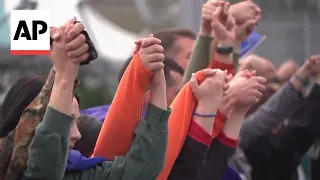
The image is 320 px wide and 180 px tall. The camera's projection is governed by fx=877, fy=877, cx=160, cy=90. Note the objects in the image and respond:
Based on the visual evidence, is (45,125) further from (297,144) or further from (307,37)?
(307,37)

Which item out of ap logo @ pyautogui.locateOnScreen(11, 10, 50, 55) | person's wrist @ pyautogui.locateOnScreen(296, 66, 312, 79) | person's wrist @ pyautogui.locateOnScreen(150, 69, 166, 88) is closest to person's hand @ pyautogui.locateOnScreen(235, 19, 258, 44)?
person's wrist @ pyautogui.locateOnScreen(296, 66, 312, 79)

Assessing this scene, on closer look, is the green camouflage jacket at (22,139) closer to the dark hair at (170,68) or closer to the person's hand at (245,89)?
the person's hand at (245,89)

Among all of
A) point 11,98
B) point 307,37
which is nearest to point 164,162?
point 11,98

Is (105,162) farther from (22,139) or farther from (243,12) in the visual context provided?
(243,12)

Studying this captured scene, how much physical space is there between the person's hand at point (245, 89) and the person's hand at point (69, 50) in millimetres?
872

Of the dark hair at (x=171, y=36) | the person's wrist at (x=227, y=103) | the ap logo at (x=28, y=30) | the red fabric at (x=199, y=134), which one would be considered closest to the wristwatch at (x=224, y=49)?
the person's wrist at (x=227, y=103)

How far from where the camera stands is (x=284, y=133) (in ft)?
12.2

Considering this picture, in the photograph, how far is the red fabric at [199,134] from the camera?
2600 millimetres

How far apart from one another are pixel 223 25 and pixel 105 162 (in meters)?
0.97

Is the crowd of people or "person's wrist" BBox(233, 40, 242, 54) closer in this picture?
the crowd of people

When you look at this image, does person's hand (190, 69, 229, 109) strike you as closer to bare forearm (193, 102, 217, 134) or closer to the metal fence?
bare forearm (193, 102, 217, 134)

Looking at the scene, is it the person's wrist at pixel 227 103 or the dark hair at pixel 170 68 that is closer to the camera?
the person's wrist at pixel 227 103

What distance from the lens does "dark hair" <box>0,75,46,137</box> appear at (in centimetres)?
238

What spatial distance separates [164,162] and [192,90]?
0.36 metres
